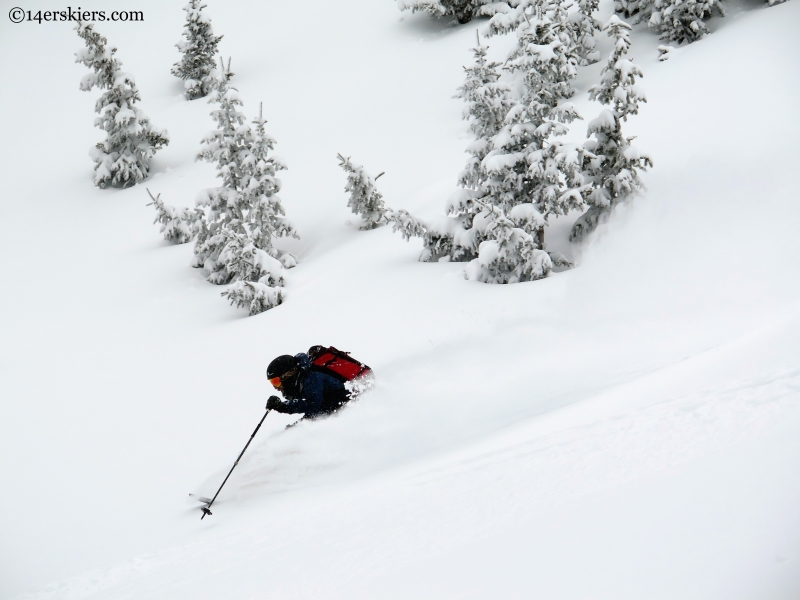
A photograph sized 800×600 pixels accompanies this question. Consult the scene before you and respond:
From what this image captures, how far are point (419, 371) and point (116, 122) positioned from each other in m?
23.3

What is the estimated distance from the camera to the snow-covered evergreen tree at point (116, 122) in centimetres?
2597

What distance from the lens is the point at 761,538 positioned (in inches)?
112

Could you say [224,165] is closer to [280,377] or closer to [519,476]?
[280,377]

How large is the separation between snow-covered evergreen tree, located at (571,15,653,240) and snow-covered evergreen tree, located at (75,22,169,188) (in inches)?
845

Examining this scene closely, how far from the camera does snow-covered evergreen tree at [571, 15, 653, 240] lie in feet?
41.1

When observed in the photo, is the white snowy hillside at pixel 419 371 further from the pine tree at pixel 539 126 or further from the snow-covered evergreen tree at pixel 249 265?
the pine tree at pixel 539 126

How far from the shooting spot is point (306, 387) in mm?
7223

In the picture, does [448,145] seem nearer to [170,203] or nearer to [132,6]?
[170,203]

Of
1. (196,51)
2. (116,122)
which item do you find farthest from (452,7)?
(116,122)

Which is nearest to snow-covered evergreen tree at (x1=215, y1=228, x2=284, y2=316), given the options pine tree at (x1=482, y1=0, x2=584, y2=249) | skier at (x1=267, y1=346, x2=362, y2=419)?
pine tree at (x1=482, y1=0, x2=584, y2=249)

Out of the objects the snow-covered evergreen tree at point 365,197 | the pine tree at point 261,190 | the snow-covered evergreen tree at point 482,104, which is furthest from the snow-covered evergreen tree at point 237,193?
the snow-covered evergreen tree at point 482,104

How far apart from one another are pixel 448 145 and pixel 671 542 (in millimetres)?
21846

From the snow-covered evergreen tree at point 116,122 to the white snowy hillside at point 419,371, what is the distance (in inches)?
7.0

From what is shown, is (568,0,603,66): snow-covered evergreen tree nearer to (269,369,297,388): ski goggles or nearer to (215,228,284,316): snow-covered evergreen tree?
(215,228,284,316): snow-covered evergreen tree
